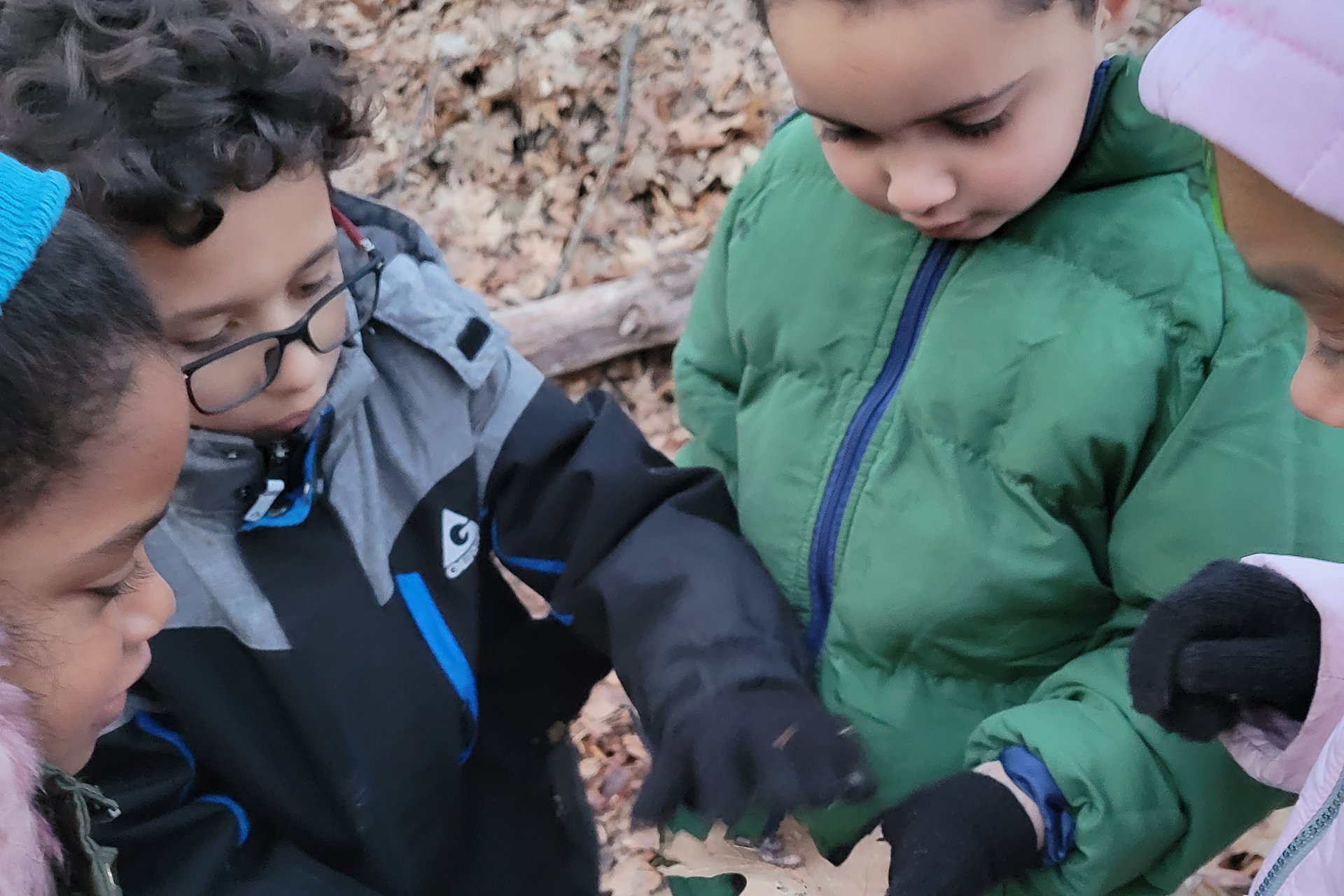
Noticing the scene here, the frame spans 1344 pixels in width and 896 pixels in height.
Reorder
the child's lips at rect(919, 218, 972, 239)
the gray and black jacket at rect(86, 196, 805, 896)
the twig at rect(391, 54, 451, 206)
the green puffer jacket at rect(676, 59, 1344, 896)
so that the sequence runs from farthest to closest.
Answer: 1. the twig at rect(391, 54, 451, 206)
2. the gray and black jacket at rect(86, 196, 805, 896)
3. the child's lips at rect(919, 218, 972, 239)
4. the green puffer jacket at rect(676, 59, 1344, 896)

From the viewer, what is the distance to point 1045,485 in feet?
4.66

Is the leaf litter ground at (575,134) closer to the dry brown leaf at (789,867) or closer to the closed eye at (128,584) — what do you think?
the dry brown leaf at (789,867)

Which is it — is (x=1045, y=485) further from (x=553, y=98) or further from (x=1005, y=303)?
(x=553, y=98)

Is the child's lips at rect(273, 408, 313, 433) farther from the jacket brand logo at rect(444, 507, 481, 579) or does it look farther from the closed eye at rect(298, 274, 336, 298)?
the jacket brand logo at rect(444, 507, 481, 579)

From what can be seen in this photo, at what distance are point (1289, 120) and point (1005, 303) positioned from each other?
1.94ft

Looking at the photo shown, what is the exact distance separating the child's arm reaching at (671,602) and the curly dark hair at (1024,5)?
77cm

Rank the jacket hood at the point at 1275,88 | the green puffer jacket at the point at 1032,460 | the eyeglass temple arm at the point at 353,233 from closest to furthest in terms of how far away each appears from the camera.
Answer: the jacket hood at the point at 1275,88
the green puffer jacket at the point at 1032,460
the eyeglass temple arm at the point at 353,233

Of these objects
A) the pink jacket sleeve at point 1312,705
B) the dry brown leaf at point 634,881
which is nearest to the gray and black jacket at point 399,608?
the pink jacket sleeve at point 1312,705

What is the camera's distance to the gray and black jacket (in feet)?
5.01

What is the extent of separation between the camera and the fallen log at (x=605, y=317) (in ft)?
13.6

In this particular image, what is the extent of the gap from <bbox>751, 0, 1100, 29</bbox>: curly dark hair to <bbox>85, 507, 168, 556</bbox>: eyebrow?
99cm

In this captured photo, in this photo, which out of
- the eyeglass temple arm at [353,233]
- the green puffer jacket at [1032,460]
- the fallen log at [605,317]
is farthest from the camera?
the fallen log at [605,317]

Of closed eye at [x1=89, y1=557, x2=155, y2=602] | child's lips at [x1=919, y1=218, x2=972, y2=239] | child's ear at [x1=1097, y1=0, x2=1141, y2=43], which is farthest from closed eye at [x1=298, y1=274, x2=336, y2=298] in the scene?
child's ear at [x1=1097, y1=0, x2=1141, y2=43]

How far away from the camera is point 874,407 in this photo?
1.57 metres
